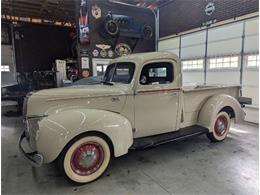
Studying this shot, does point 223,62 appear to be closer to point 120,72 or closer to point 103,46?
point 120,72

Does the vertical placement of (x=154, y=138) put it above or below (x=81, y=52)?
below

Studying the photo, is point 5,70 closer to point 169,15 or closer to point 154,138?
point 169,15

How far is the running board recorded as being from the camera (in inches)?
109

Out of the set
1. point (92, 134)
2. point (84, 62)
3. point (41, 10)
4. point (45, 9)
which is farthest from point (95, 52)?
point (92, 134)

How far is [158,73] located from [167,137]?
3.37ft

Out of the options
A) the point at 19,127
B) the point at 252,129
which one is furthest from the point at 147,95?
the point at 19,127

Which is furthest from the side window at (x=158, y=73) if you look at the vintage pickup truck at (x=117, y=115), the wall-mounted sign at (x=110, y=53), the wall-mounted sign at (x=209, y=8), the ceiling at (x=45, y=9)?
the ceiling at (x=45, y=9)

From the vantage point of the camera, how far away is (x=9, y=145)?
372 cm

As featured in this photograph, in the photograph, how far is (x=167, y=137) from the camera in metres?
3.04

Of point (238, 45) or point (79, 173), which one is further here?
point (238, 45)

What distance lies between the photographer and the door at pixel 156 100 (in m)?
2.88

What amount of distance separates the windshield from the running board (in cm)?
90

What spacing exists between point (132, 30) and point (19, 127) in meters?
5.45

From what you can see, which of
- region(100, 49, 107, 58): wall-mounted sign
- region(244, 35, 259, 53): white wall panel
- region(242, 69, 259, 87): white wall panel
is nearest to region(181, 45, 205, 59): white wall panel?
region(244, 35, 259, 53): white wall panel
